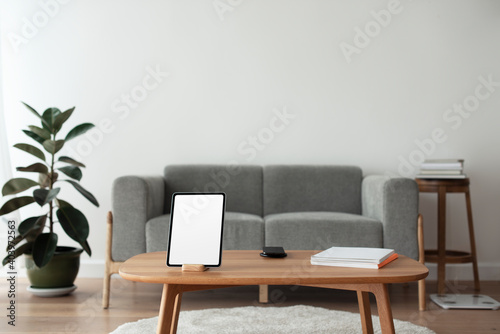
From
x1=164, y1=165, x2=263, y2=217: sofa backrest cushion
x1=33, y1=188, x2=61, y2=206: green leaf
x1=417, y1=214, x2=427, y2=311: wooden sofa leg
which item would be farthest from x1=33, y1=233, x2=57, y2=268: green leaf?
x1=417, y1=214, x2=427, y2=311: wooden sofa leg

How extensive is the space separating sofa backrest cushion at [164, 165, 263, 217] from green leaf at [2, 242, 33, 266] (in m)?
0.85

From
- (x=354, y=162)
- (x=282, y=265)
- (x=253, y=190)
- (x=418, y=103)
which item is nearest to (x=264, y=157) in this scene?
(x=253, y=190)

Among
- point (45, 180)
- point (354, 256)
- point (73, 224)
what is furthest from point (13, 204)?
point (354, 256)

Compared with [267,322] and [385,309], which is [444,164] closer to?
[267,322]

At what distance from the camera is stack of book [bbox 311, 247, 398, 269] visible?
55.1 inches

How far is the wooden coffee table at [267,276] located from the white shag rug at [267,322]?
0.64 metres

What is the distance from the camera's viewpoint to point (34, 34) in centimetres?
346

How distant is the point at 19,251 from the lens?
2643mm

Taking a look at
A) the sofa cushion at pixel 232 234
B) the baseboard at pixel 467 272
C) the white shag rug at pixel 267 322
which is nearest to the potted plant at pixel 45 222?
the sofa cushion at pixel 232 234

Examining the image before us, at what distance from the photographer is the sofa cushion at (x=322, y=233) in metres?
2.58

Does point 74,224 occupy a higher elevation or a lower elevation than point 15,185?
lower

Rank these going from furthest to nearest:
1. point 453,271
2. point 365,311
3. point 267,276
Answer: point 453,271 < point 365,311 < point 267,276

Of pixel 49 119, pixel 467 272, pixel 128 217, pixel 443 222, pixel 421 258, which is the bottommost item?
pixel 467 272

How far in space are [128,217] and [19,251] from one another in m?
0.63
